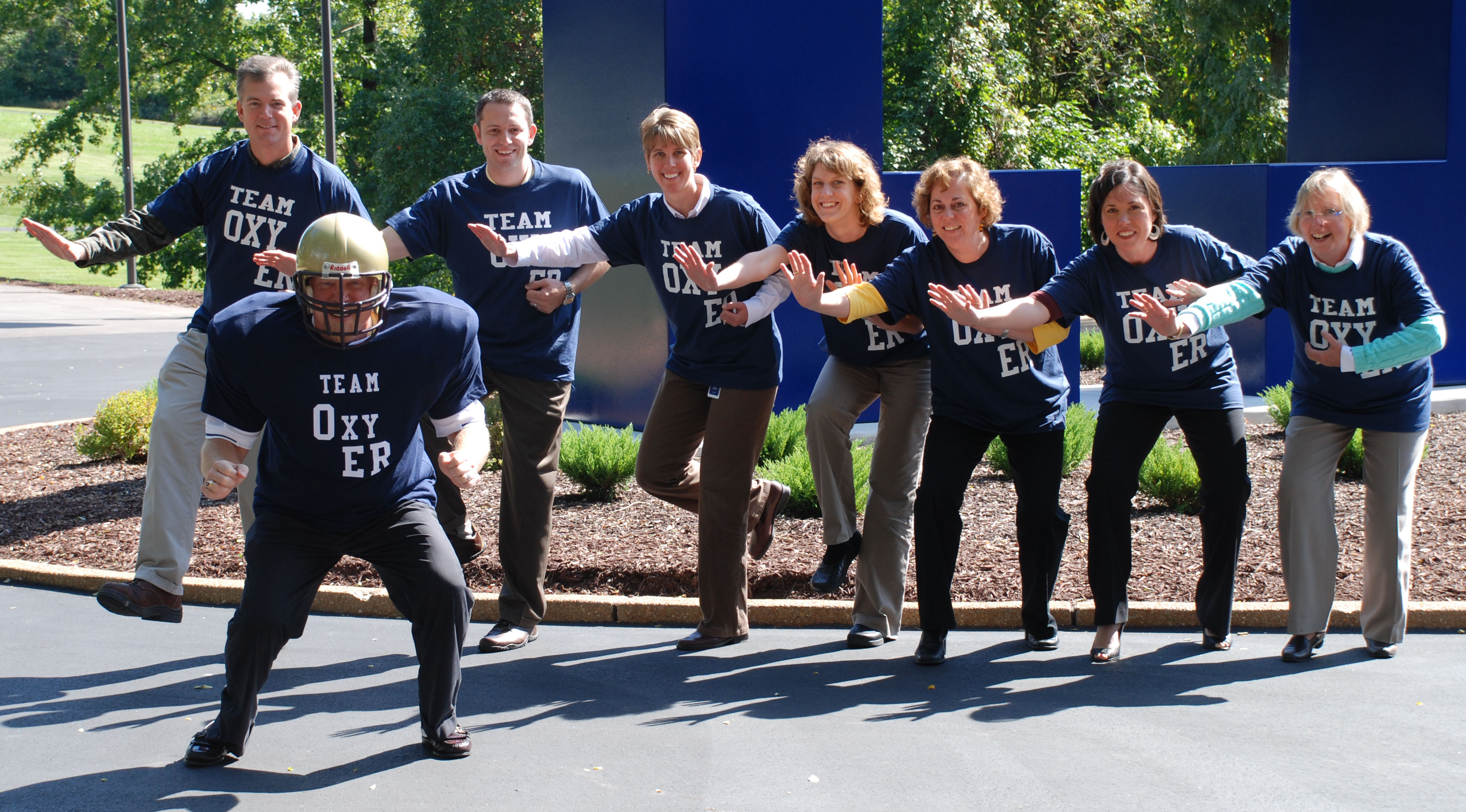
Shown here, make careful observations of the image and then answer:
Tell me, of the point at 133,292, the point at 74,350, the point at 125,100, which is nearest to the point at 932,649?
the point at 74,350

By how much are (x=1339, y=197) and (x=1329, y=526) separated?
1.26 m

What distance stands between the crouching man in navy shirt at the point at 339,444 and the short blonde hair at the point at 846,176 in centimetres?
172

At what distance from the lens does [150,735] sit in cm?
448

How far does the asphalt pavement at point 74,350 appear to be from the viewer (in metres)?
13.3

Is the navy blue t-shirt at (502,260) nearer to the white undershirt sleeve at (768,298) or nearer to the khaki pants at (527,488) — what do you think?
the khaki pants at (527,488)

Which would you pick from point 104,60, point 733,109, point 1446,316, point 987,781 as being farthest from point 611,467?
point 104,60

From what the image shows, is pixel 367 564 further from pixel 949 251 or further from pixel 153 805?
pixel 949 251

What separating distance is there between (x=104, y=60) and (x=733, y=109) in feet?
97.9

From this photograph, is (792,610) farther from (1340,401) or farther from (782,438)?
(782,438)

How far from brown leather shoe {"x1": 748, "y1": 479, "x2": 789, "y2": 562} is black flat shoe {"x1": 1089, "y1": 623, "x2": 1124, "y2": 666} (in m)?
1.55

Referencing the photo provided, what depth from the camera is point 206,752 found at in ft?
13.6

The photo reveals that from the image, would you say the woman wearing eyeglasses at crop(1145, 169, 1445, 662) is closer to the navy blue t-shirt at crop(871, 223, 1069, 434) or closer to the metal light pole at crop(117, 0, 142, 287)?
the navy blue t-shirt at crop(871, 223, 1069, 434)

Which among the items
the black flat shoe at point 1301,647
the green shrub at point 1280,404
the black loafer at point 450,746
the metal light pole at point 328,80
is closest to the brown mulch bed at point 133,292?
the metal light pole at point 328,80

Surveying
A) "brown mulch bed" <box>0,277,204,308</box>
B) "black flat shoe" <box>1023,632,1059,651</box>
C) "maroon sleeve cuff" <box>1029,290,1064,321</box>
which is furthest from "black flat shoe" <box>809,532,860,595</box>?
"brown mulch bed" <box>0,277,204,308</box>
